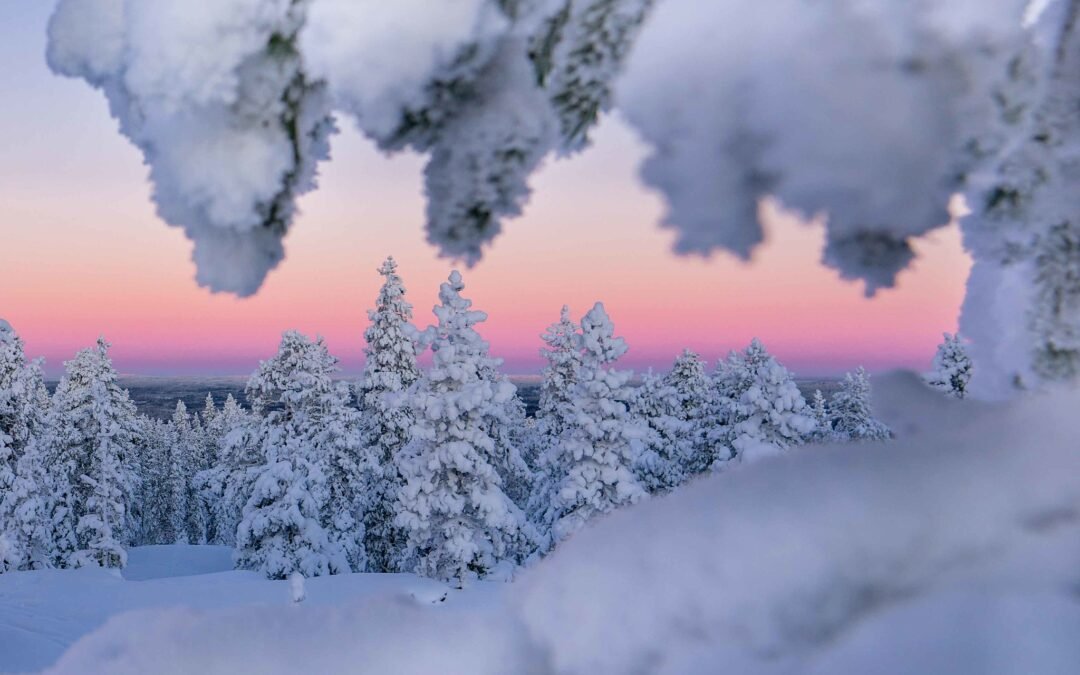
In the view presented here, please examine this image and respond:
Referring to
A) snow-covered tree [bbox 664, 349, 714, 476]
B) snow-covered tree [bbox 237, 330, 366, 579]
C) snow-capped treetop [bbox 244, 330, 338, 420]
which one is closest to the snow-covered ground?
snow-covered tree [bbox 237, 330, 366, 579]

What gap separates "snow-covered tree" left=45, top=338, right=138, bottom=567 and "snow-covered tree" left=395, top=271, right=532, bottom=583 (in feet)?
55.4

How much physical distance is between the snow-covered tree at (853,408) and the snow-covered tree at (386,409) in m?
20.5

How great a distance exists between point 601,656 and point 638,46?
1899mm

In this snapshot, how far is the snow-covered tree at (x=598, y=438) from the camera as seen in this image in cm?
2084

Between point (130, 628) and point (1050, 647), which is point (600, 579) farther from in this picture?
point (130, 628)

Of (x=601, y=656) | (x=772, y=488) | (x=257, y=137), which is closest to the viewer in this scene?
(x=601, y=656)

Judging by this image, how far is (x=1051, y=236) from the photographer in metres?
2.69

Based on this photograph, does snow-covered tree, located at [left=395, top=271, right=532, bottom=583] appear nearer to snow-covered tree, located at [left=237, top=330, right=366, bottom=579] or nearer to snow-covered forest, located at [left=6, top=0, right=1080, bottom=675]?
snow-covered tree, located at [left=237, top=330, right=366, bottom=579]

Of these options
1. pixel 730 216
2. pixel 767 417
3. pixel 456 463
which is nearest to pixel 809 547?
pixel 730 216

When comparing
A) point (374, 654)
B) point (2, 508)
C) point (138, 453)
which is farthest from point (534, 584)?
point (138, 453)

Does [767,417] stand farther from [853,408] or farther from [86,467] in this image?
[86,467]

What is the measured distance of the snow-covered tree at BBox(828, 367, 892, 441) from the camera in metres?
36.5

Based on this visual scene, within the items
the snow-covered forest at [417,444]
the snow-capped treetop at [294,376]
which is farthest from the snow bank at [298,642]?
the snow-capped treetop at [294,376]

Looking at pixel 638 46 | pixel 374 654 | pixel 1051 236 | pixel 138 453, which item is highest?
pixel 138 453
